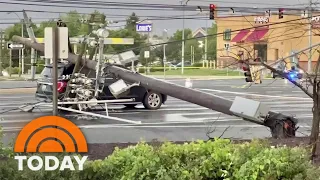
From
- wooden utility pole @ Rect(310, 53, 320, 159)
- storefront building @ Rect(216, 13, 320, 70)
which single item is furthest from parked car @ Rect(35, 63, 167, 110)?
wooden utility pole @ Rect(310, 53, 320, 159)

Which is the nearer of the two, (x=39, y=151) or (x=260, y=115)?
(x=39, y=151)

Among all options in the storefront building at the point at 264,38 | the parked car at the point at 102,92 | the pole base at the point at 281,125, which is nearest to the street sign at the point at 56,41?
the storefront building at the point at 264,38

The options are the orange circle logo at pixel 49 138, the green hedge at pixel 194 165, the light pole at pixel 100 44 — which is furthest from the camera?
the light pole at pixel 100 44

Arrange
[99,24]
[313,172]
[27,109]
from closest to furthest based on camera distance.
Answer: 1. [313,172]
2. [99,24]
3. [27,109]

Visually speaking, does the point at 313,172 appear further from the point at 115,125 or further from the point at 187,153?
the point at 115,125

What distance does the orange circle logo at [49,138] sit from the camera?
17.3 ft

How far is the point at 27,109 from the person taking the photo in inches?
690

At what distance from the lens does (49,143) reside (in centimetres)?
528

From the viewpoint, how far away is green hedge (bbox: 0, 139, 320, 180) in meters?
4.91

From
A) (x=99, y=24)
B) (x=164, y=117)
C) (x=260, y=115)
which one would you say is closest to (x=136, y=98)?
(x=164, y=117)

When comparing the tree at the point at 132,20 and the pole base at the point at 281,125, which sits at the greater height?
the tree at the point at 132,20

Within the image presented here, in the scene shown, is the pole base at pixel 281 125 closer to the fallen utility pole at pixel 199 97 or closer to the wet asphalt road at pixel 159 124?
the fallen utility pole at pixel 199 97

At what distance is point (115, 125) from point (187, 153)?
9.27 m

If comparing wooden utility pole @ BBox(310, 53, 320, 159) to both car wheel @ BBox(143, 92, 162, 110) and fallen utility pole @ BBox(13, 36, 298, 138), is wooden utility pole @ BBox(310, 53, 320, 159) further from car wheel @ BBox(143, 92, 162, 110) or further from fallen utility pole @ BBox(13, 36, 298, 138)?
car wheel @ BBox(143, 92, 162, 110)
